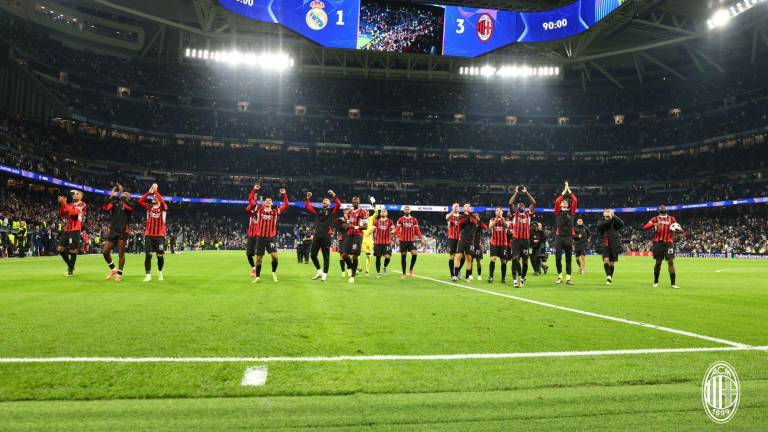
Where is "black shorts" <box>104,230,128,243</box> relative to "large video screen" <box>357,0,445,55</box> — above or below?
below

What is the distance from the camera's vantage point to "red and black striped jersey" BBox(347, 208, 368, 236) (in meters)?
15.9

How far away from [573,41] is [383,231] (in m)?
46.6

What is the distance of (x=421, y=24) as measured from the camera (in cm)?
4909

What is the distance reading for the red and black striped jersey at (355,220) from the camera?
52.0 feet

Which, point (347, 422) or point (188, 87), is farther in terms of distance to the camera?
point (188, 87)

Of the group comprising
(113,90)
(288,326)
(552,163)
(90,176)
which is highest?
(113,90)

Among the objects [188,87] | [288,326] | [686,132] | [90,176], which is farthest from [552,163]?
[288,326]

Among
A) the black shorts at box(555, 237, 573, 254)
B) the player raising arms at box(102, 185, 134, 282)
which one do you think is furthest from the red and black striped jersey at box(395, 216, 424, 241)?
the player raising arms at box(102, 185, 134, 282)

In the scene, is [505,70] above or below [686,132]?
above

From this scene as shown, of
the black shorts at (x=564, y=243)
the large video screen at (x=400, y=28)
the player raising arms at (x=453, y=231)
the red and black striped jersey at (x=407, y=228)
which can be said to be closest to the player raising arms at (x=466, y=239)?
the player raising arms at (x=453, y=231)

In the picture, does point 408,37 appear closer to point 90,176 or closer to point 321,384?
point 90,176

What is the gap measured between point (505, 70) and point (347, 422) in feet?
213

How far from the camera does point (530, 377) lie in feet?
14.1

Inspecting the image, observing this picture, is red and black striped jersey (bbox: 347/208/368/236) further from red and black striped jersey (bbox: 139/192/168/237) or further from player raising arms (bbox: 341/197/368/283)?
red and black striped jersey (bbox: 139/192/168/237)
